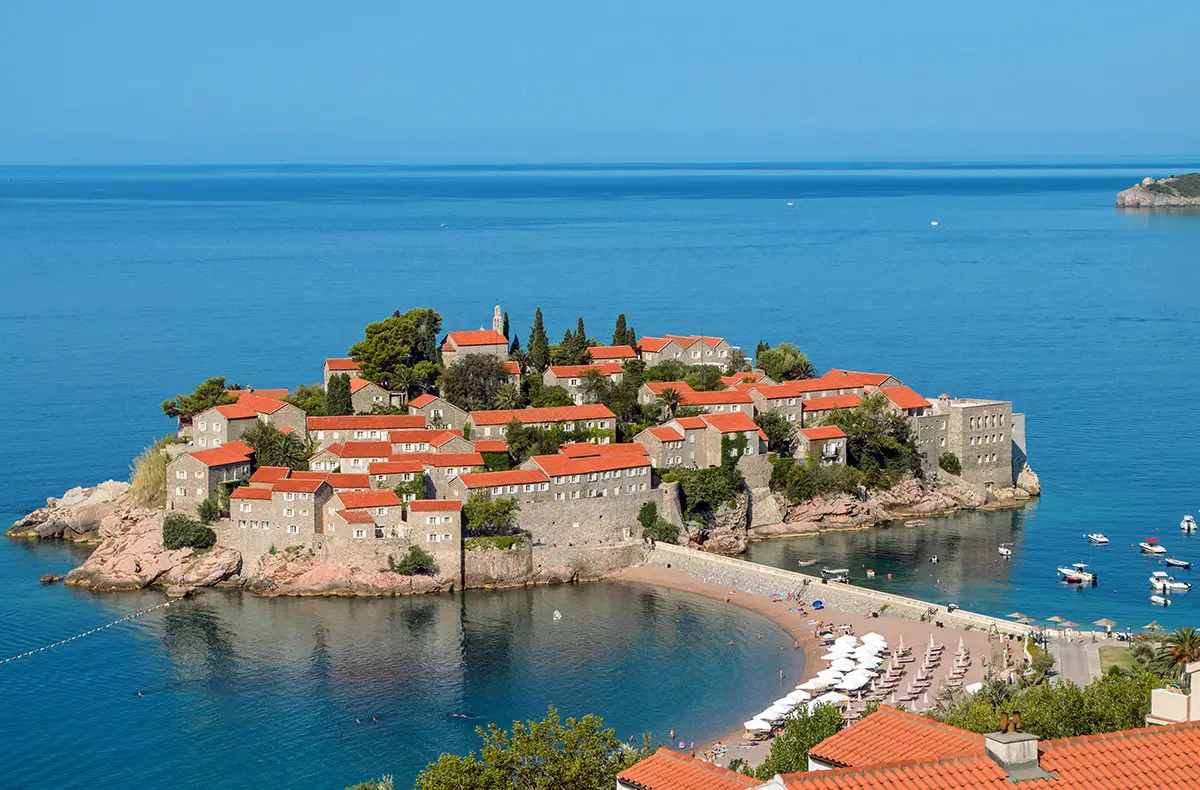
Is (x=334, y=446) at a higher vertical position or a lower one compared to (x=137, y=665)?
higher

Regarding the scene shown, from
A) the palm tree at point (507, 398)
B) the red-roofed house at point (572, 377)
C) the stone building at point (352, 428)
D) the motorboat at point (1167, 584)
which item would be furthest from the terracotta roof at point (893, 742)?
the red-roofed house at point (572, 377)

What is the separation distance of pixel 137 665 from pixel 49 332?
10005 cm

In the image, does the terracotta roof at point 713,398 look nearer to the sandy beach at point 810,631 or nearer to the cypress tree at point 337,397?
the sandy beach at point 810,631

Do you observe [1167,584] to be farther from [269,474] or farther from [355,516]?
[269,474]

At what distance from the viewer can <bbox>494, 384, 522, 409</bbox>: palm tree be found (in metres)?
88.5

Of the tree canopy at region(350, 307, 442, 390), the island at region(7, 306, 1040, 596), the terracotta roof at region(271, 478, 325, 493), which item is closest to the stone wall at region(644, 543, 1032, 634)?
the island at region(7, 306, 1040, 596)

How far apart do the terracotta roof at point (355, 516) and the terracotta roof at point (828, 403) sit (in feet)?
98.5

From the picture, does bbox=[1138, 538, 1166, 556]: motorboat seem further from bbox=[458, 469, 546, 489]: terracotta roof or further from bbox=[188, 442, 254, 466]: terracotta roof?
bbox=[188, 442, 254, 466]: terracotta roof

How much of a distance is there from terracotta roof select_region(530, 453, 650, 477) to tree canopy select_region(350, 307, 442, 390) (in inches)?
514

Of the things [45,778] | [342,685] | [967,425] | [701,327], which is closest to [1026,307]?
[701,327]

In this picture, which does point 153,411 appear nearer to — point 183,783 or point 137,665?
point 137,665

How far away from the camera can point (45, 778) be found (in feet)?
181

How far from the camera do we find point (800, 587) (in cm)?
7544

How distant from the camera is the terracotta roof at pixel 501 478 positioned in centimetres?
7762
